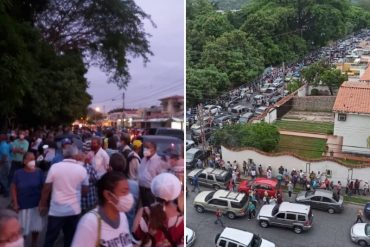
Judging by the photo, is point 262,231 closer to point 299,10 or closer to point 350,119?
point 350,119

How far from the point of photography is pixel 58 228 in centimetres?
140

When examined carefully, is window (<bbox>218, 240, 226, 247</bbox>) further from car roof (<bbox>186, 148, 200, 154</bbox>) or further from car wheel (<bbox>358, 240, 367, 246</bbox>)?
car wheel (<bbox>358, 240, 367, 246</bbox>)

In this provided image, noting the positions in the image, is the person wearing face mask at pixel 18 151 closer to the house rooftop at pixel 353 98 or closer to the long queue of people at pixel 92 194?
the long queue of people at pixel 92 194

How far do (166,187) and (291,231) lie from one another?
51 cm

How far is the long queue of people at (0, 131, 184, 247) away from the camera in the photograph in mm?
1220

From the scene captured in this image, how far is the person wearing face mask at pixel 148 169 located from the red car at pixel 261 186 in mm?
349

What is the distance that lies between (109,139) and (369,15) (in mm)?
1113

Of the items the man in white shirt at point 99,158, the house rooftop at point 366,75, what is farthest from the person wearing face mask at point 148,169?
the house rooftop at point 366,75

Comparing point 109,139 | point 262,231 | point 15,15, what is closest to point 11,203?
point 109,139

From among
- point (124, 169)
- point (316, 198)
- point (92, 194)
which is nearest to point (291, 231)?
point (316, 198)

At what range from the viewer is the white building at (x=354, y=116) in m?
1.64

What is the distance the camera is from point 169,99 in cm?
162

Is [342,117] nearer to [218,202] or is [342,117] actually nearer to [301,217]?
[301,217]

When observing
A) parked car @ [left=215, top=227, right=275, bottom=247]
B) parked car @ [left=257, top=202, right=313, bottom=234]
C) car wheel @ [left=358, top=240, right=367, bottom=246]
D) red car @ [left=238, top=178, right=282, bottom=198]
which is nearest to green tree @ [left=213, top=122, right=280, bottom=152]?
red car @ [left=238, top=178, right=282, bottom=198]
